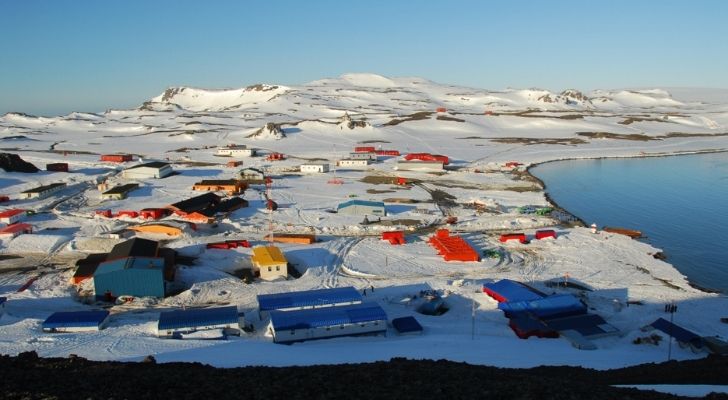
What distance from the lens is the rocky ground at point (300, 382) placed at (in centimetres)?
582

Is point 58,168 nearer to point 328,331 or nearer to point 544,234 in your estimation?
point 328,331

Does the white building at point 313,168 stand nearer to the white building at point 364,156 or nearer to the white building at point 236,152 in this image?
the white building at point 364,156

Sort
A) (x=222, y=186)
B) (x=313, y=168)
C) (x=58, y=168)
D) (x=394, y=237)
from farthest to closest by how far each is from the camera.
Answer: (x=313, y=168)
(x=58, y=168)
(x=222, y=186)
(x=394, y=237)

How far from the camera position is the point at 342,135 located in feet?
165

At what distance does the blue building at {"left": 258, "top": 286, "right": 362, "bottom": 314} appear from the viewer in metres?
11.0

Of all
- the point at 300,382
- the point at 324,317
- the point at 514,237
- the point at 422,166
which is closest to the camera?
the point at 300,382

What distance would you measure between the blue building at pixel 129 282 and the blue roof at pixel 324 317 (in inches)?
131

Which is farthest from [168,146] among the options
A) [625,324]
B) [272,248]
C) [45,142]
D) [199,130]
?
[625,324]

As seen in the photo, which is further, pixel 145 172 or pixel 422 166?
→ pixel 422 166

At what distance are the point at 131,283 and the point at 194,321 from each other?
303 centimetres

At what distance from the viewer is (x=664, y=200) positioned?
76.6 ft

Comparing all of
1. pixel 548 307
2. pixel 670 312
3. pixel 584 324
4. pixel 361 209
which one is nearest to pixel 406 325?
pixel 548 307

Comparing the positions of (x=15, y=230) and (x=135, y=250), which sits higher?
(x=135, y=250)

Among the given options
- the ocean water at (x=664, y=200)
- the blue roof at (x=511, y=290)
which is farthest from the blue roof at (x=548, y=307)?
the ocean water at (x=664, y=200)
